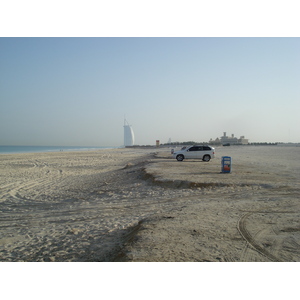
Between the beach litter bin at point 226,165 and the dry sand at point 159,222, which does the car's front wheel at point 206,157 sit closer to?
the beach litter bin at point 226,165

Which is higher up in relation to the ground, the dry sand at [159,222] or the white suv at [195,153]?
the white suv at [195,153]

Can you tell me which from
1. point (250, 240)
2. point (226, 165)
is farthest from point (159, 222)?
point (226, 165)

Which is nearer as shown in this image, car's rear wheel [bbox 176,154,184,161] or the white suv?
the white suv

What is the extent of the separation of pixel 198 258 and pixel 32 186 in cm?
1273

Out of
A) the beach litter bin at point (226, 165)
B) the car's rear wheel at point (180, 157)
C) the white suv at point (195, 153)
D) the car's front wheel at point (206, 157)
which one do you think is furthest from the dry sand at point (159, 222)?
the car's rear wheel at point (180, 157)

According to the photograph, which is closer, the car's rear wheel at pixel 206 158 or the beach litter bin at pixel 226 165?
the beach litter bin at pixel 226 165

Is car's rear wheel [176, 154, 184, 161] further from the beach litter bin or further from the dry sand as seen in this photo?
the dry sand

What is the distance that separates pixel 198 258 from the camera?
425cm

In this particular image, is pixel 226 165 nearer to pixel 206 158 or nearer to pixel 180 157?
pixel 206 158

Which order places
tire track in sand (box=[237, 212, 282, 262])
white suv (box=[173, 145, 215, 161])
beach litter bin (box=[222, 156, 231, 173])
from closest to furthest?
tire track in sand (box=[237, 212, 282, 262]) < beach litter bin (box=[222, 156, 231, 173]) < white suv (box=[173, 145, 215, 161])

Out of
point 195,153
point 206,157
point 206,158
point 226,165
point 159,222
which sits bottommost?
point 159,222

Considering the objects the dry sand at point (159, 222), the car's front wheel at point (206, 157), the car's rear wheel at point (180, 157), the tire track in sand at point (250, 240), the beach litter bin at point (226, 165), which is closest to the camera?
the tire track in sand at point (250, 240)

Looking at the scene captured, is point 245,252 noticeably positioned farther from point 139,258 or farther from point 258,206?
point 258,206

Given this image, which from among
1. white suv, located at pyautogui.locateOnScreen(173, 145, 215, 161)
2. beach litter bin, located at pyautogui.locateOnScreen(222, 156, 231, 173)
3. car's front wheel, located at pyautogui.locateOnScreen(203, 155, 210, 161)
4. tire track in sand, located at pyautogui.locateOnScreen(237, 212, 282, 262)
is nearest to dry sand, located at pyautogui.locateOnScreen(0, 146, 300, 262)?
tire track in sand, located at pyautogui.locateOnScreen(237, 212, 282, 262)
